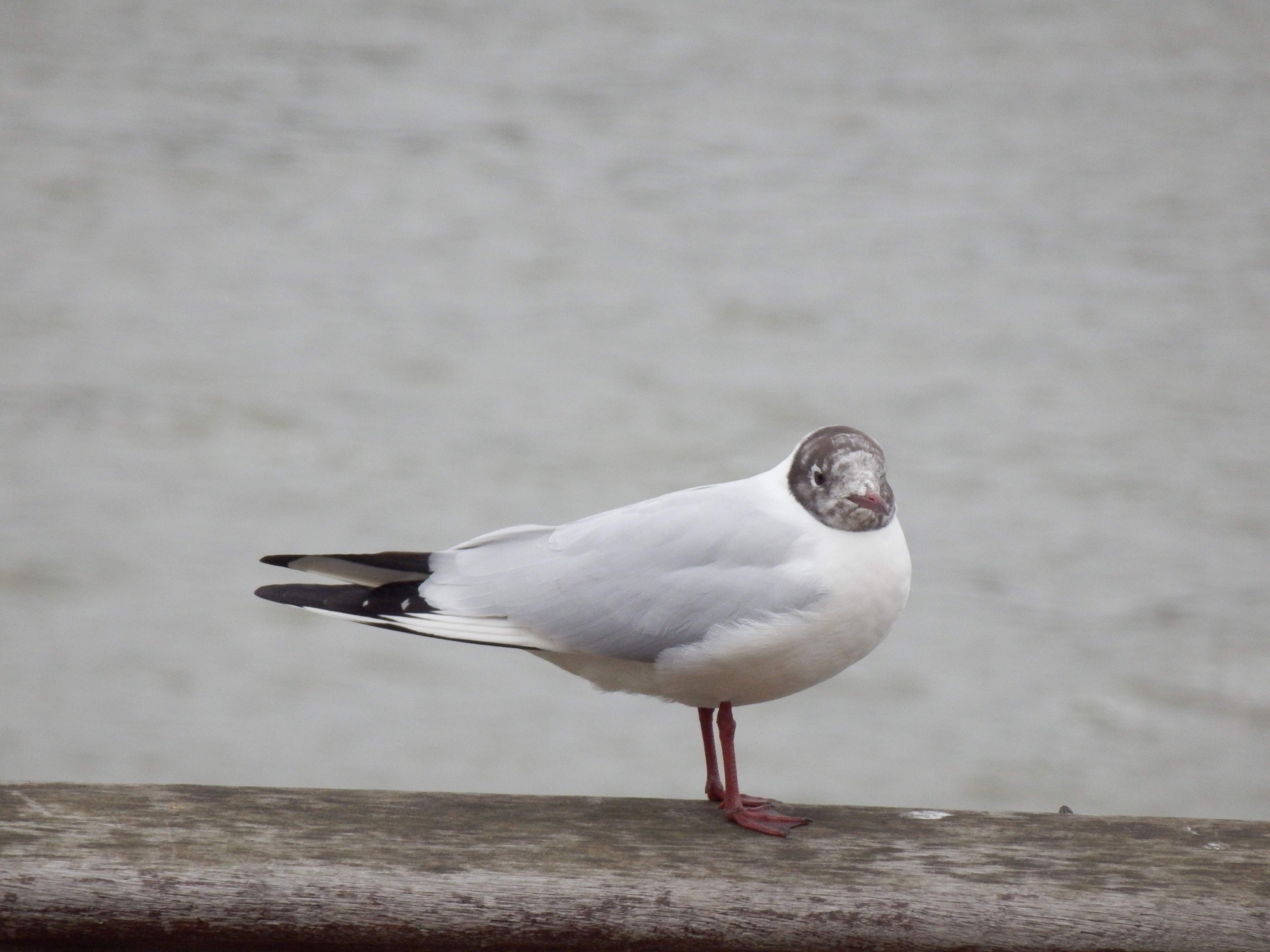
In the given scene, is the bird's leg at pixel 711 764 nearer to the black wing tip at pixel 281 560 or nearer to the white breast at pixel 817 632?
the white breast at pixel 817 632

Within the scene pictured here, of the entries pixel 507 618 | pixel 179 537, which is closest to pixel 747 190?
pixel 179 537

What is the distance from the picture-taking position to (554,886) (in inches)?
69.5

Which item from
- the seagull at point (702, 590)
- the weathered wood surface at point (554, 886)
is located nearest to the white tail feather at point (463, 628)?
the seagull at point (702, 590)

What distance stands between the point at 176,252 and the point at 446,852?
11123mm

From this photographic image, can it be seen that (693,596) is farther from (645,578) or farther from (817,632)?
(817,632)

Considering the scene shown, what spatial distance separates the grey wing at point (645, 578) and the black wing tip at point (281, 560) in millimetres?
196

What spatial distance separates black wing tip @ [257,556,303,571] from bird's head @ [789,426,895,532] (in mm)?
739

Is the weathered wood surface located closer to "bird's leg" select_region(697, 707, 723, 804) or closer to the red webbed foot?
the red webbed foot

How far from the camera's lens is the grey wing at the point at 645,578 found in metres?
2.17

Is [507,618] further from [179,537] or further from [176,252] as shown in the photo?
[176,252]

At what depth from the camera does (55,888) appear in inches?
66.6

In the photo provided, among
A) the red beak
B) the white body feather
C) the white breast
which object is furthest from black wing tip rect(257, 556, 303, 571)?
the red beak

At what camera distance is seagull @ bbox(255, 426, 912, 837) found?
6.91 ft

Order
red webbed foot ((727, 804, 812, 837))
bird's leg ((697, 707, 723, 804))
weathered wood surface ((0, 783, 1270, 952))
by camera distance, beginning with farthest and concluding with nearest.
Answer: bird's leg ((697, 707, 723, 804)) → red webbed foot ((727, 804, 812, 837)) → weathered wood surface ((0, 783, 1270, 952))
